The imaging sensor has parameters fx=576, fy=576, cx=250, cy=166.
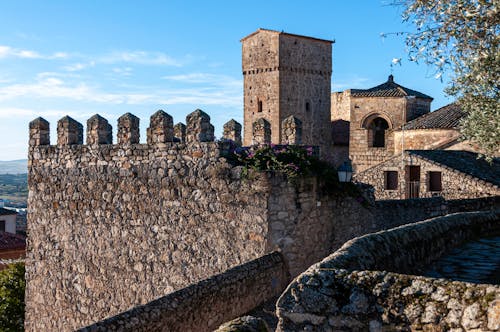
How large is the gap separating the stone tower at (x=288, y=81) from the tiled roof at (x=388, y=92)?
361 centimetres

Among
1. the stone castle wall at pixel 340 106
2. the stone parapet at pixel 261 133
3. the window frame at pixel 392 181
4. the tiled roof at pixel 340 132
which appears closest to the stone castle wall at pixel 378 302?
the stone parapet at pixel 261 133

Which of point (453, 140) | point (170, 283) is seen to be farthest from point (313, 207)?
point (453, 140)

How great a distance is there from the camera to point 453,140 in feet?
80.1

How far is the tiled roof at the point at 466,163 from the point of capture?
19.2 meters

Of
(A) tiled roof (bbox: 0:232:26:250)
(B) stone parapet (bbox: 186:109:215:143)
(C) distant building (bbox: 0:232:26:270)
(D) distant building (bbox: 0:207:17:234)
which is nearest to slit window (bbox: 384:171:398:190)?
(B) stone parapet (bbox: 186:109:215:143)

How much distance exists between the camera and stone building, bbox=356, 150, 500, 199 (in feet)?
61.1

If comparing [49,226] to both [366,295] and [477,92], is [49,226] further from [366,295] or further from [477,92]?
[366,295]

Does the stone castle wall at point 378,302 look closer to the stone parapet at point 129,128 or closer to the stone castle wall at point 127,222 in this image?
the stone castle wall at point 127,222

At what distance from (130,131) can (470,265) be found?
20.7 ft

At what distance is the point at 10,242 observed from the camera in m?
31.3

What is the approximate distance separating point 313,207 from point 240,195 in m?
1.20

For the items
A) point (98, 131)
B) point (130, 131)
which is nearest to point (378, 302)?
point (130, 131)

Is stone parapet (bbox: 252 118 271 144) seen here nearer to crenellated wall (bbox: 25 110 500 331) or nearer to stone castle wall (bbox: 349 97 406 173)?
crenellated wall (bbox: 25 110 500 331)

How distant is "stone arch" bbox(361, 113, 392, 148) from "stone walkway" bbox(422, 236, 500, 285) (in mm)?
26195
